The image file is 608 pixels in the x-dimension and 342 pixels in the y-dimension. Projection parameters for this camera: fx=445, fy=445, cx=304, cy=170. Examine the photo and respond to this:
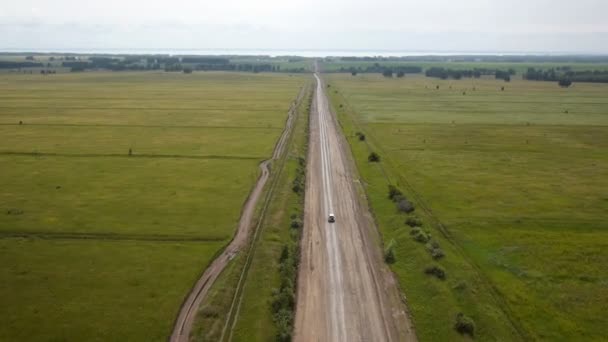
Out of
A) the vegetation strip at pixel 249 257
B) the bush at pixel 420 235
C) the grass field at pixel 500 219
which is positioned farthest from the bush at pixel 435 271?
the vegetation strip at pixel 249 257

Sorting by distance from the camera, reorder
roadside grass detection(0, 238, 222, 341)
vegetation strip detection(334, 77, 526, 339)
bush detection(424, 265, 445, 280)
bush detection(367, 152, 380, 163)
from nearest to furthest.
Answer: roadside grass detection(0, 238, 222, 341) → vegetation strip detection(334, 77, 526, 339) → bush detection(424, 265, 445, 280) → bush detection(367, 152, 380, 163)

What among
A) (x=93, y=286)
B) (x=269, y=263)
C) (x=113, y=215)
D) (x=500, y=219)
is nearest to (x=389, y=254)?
(x=269, y=263)

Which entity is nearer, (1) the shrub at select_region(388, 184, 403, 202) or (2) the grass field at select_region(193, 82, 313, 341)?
(2) the grass field at select_region(193, 82, 313, 341)

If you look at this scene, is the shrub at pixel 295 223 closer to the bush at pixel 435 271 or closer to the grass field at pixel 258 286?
the grass field at pixel 258 286

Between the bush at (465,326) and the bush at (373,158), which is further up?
the bush at (373,158)

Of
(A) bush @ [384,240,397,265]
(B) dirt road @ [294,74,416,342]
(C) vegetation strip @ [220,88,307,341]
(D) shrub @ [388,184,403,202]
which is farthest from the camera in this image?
(D) shrub @ [388,184,403,202]

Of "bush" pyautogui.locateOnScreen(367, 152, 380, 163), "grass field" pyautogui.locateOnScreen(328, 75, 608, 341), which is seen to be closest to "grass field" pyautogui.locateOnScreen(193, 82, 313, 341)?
"grass field" pyautogui.locateOnScreen(328, 75, 608, 341)

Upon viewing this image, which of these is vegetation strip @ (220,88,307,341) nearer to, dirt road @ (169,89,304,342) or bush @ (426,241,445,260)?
dirt road @ (169,89,304,342)
